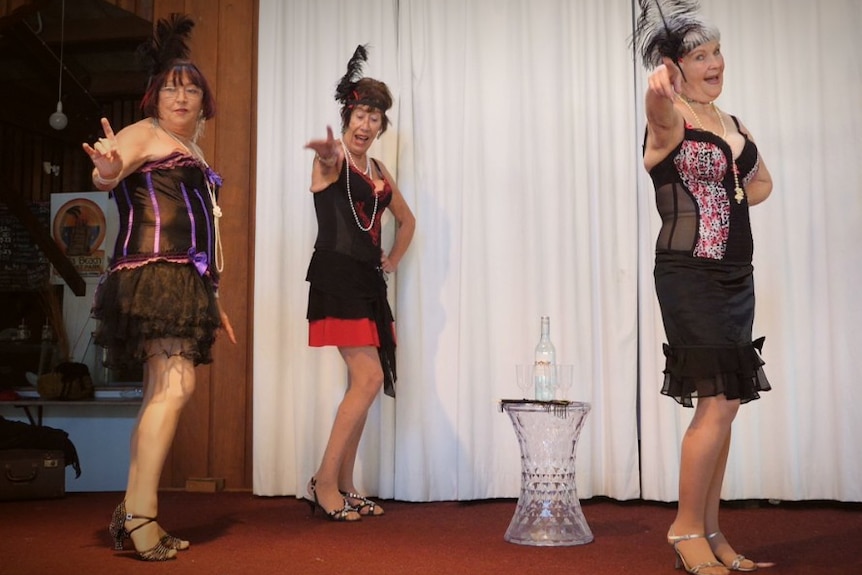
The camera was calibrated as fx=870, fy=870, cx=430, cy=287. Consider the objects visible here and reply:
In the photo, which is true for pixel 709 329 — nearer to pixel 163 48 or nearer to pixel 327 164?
pixel 327 164

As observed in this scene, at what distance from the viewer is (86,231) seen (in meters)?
4.95

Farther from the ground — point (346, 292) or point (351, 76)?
point (351, 76)

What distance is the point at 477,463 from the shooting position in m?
3.74

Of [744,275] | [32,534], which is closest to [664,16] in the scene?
[744,275]

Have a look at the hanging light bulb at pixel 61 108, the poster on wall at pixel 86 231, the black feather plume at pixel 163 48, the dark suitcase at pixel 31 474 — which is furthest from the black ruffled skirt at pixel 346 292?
the hanging light bulb at pixel 61 108

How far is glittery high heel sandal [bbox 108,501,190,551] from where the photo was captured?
2596mm

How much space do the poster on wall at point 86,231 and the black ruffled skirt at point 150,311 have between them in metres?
2.41

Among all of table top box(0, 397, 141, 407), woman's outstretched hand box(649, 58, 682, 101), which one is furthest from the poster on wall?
woman's outstretched hand box(649, 58, 682, 101)

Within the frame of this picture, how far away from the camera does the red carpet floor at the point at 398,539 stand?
95.8 inches

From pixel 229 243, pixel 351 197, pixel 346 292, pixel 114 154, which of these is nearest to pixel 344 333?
pixel 346 292

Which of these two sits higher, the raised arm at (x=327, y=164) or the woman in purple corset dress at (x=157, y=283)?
the raised arm at (x=327, y=164)

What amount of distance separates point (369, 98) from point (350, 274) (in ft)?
2.34

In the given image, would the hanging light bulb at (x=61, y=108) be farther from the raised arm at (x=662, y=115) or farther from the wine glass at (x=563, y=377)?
the raised arm at (x=662, y=115)

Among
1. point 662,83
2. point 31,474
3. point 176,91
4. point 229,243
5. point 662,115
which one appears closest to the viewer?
point 662,83
